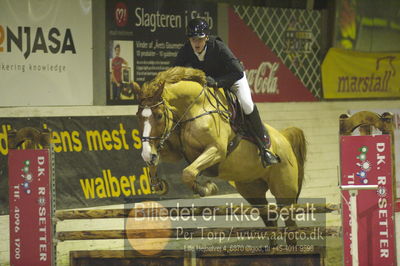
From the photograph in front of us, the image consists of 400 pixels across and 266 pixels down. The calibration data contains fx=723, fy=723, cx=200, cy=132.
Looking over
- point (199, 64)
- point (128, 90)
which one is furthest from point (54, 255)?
point (128, 90)

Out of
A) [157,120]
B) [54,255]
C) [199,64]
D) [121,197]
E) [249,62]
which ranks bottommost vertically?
[54,255]

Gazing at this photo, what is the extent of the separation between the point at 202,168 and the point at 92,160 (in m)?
2.64

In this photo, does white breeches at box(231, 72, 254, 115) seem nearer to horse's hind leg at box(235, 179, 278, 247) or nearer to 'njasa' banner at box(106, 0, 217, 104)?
horse's hind leg at box(235, 179, 278, 247)

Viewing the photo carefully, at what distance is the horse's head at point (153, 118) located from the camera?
17.0 ft

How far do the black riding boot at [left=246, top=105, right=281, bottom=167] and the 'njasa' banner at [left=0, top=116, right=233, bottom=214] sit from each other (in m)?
1.76

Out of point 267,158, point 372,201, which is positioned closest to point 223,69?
point 267,158

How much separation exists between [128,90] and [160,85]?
2.72 m

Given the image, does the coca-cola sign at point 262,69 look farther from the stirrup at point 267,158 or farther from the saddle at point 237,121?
the stirrup at point 267,158

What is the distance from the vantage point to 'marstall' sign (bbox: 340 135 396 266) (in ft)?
16.8

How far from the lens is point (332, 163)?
973cm

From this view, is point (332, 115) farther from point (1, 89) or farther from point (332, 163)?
point (1, 89)

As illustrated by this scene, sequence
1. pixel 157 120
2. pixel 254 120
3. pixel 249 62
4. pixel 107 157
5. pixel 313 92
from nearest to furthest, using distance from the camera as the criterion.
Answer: pixel 157 120 → pixel 254 120 → pixel 107 157 → pixel 249 62 → pixel 313 92

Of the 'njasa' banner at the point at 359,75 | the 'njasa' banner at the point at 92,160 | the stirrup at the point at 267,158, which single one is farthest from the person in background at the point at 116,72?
the 'njasa' banner at the point at 359,75

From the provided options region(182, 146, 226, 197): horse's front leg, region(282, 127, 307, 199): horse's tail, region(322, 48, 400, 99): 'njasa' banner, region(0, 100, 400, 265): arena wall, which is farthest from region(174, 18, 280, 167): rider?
region(322, 48, 400, 99): 'njasa' banner
